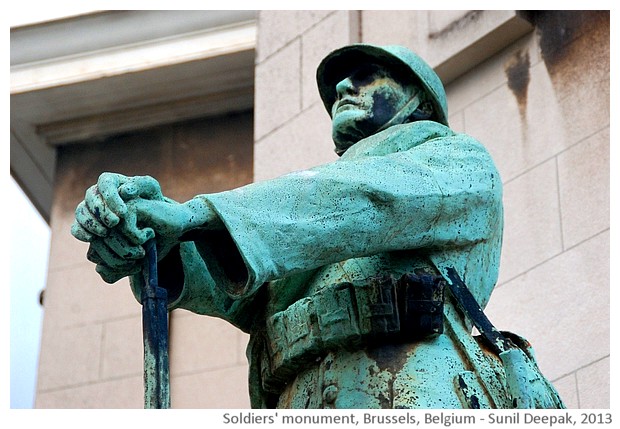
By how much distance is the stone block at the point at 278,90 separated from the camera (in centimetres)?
788

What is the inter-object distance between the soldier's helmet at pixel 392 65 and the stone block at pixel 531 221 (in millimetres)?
1966

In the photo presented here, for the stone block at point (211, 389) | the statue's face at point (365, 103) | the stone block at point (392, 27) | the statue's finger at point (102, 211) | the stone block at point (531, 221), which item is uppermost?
the stone block at point (392, 27)

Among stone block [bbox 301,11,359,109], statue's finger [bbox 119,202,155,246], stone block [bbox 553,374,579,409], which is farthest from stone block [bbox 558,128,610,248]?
statue's finger [bbox 119,202,155,246]

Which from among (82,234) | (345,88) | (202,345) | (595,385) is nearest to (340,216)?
(82,234)

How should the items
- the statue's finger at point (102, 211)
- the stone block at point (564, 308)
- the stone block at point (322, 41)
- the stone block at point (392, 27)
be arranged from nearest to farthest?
the statue's finger at point (102, 211) → the stone block at point (564, 308) → the stone block at point (392, 27) → the stone block at point (322, 41)

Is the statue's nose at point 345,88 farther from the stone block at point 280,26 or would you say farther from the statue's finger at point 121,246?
the stone block at point 280,26

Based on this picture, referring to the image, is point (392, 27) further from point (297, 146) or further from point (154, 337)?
point (154, 337)

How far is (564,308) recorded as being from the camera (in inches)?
255

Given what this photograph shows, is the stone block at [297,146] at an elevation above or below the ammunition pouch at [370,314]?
above

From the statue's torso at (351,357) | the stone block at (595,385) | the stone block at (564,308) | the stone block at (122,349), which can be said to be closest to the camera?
the statue's torso at (351,357)

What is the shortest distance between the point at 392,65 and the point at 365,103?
5.9 inches

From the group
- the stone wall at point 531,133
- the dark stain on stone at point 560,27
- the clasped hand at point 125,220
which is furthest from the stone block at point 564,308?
the clasped hand at point 125,220
